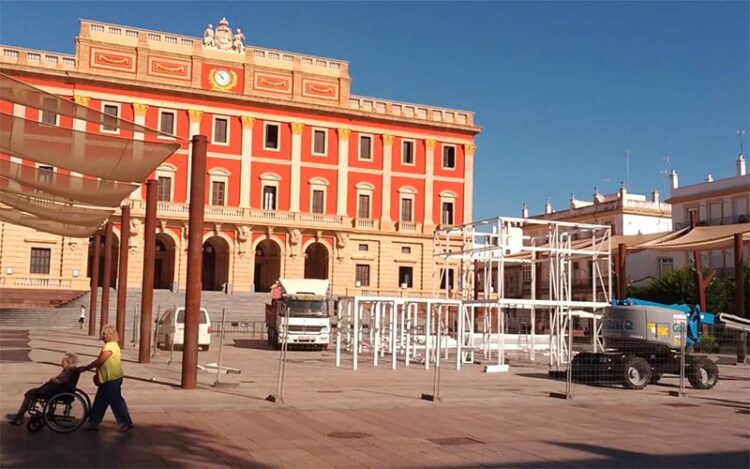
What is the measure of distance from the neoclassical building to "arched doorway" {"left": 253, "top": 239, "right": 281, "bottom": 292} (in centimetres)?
11

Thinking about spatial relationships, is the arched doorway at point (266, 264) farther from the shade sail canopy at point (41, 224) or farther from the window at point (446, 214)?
the shade sail canopy at point (41, 224)

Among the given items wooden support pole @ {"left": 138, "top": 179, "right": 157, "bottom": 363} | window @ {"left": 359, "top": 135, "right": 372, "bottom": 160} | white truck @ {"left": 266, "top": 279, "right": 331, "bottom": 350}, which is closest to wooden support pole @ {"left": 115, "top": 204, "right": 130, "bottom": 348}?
wooden support pole @ {"left": 138, "top": 179, "right": 157, "bottom": 363}

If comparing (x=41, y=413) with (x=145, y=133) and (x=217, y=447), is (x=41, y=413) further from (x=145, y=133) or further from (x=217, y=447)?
(x=145, y=133)

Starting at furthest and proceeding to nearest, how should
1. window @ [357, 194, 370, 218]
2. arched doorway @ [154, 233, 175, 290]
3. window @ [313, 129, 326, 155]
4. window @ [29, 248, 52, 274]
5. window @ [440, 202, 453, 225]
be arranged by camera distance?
1. window @ [440, 202, 453, 225]
2. window @ [357, 194, 370, 218]
3. window @ [313, 129, 326, 155]
4. arched doorway @ [154, 233, 175, 290]
5. window @ [29, 248, 52, 274]

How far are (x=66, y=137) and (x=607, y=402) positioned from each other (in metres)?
→ 11.4

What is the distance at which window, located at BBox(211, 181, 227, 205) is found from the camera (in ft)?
182

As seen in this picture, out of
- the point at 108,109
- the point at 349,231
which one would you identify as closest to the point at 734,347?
the point at 349,231

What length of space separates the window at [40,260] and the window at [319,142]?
19439 millimetres

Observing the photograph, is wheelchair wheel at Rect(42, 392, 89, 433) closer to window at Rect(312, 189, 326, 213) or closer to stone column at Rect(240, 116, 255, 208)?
stone column at Rect(240, 116, 255, 208)

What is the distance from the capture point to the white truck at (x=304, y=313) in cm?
3147

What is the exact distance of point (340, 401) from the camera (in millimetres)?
14711

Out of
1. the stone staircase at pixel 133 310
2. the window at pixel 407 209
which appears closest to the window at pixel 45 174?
the stone staircase at pixel 133 310

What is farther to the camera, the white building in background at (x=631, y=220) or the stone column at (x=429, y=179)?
the white building in background at (x=631, y=220)

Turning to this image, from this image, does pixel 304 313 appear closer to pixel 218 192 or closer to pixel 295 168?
pixel 218 192
